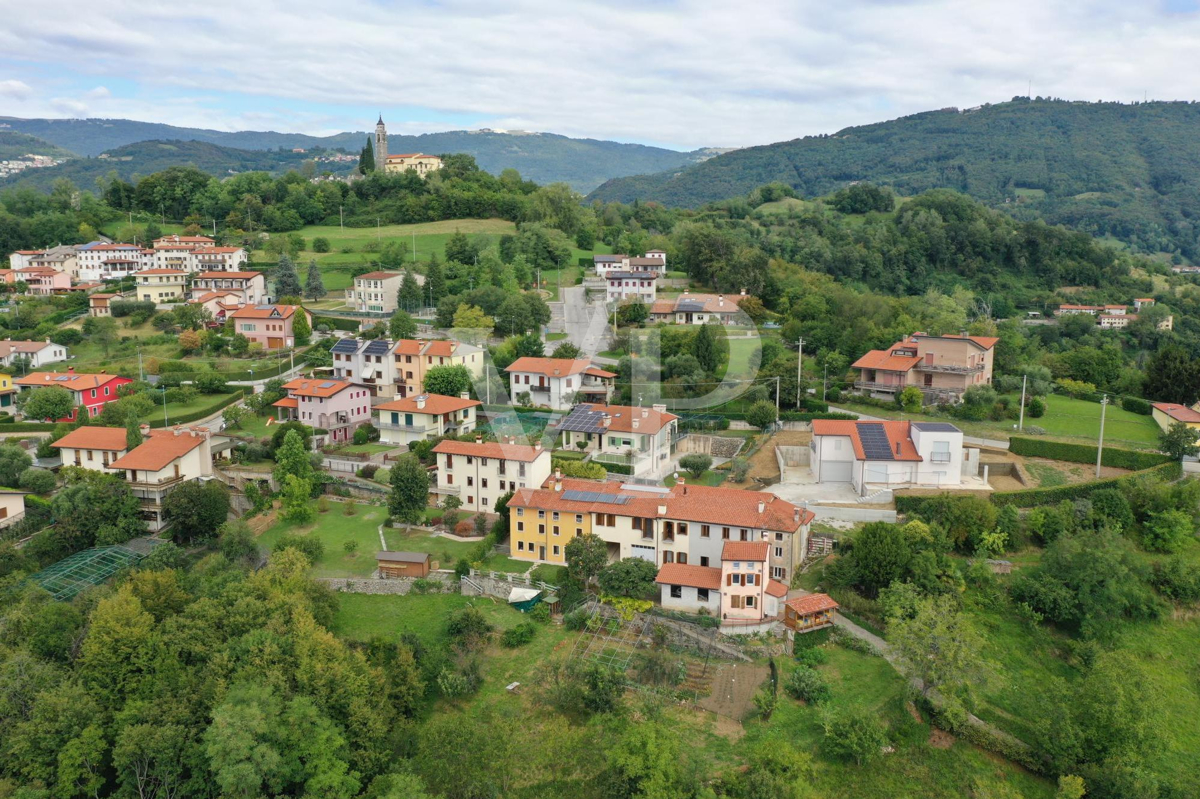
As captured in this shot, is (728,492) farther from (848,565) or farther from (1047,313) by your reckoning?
(1047,313)

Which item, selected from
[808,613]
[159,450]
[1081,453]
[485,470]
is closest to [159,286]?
[159,450]

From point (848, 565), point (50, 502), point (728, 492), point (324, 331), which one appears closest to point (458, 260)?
point (324, 331)

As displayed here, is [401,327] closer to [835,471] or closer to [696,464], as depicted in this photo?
[696,464]

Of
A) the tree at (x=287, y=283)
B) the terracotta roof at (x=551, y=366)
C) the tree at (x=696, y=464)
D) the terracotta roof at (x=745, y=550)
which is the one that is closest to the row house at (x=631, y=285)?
the terracotta roof at (x=551, y=366)

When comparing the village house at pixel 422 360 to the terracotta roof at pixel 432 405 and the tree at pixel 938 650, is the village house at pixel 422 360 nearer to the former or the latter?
the terracotta roof at pixel 432 405

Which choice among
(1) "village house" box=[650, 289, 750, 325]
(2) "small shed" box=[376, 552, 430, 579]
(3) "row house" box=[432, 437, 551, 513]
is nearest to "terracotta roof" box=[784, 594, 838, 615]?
(3) "row house" box=[432, 437, 551, 513]

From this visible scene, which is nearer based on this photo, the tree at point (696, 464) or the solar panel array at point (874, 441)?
the solar panel array at point (874, 441)

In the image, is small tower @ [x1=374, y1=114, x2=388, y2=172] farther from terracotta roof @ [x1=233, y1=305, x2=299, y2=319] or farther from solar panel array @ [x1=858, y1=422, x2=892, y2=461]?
solar panel array @ [x1=858, y1=422, x2=892, y2=461]
